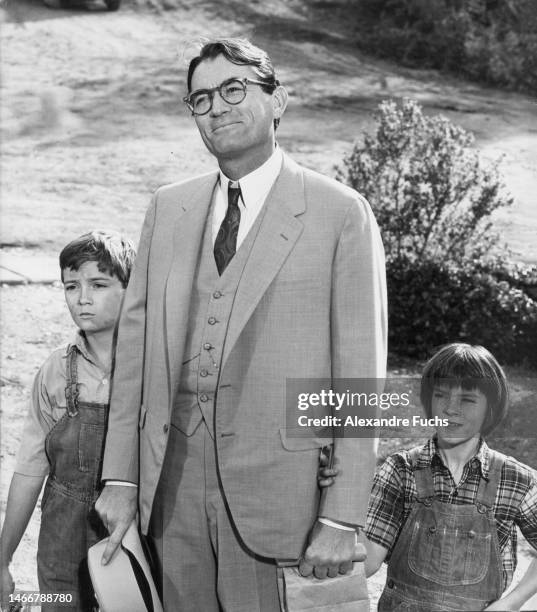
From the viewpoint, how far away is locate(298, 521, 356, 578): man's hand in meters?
2.38

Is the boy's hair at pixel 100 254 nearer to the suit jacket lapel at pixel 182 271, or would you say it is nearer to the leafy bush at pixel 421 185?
the suit jacket lapel at pixel 182 271

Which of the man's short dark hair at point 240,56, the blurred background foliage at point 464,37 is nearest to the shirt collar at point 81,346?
the man's short dark hair at point 240,56

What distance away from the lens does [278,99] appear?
261 cm

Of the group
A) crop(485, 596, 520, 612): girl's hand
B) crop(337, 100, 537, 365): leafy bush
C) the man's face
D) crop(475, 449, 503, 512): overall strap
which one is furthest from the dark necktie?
crop(337, 100, 537, 365): leafy bush

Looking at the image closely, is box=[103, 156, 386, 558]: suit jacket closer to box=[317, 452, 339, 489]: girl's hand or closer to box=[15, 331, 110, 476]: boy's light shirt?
box=[317, 452, 339, 489]: girl's hand

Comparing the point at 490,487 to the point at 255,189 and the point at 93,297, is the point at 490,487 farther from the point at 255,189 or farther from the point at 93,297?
the point at 93,297

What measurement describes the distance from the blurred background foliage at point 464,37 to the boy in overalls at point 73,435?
1456 centimetres

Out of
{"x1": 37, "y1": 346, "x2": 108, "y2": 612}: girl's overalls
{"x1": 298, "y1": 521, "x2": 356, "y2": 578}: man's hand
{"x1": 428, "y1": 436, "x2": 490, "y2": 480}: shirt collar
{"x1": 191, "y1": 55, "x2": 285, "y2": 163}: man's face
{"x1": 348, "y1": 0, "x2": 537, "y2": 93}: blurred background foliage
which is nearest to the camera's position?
{"x1": 298, "y1": 521, "x2": 356, "y2": 578}: man's hand

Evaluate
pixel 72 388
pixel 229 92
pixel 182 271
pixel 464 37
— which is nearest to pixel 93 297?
pixel 72 388

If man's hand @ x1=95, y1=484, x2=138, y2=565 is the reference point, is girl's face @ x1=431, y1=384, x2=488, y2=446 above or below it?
above

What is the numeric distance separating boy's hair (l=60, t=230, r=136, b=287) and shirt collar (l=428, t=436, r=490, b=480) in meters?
1.06

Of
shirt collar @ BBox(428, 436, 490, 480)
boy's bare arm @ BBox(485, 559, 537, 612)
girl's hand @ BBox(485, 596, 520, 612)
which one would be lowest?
girl's hand @ BBox(485, 596, 520, 612)

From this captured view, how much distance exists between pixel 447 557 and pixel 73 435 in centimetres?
114

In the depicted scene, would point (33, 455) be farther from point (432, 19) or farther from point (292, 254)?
point (432, 19)
